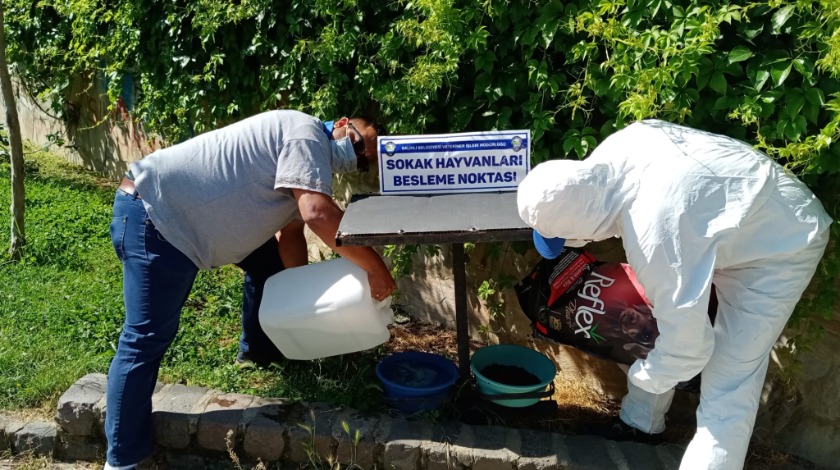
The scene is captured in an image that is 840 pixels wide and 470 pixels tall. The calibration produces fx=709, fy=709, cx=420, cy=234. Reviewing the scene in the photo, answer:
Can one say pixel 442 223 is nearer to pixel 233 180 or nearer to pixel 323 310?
pixel 323 310

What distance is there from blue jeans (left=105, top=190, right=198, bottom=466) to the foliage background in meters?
1.40

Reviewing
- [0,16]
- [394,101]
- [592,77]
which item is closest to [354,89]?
[394,101]

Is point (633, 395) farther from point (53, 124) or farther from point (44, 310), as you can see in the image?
point (53, 124)

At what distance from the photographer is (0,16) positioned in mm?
4734

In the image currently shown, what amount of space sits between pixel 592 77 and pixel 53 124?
22.6 feet

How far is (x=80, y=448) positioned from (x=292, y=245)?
1.34 meters

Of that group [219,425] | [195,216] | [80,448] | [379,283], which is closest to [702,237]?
[379,283]

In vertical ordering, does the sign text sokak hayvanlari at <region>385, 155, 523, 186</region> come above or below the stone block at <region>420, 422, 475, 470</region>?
above

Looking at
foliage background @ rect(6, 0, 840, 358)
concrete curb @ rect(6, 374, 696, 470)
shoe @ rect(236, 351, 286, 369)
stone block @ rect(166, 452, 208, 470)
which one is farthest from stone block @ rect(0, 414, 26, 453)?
foliage background @ rect(6, 0, 840, 358)

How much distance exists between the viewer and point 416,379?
134 inches

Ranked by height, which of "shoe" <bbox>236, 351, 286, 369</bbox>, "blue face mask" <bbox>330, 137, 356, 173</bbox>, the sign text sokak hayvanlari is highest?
"blue face mask" <bbox>330, 137, 356, 173</bbox>

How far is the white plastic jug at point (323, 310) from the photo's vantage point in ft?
9.82

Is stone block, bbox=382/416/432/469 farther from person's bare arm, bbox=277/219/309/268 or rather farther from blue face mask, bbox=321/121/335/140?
blue face mask, bbox=321/121/335/140

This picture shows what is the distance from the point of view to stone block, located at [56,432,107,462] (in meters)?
3.25
